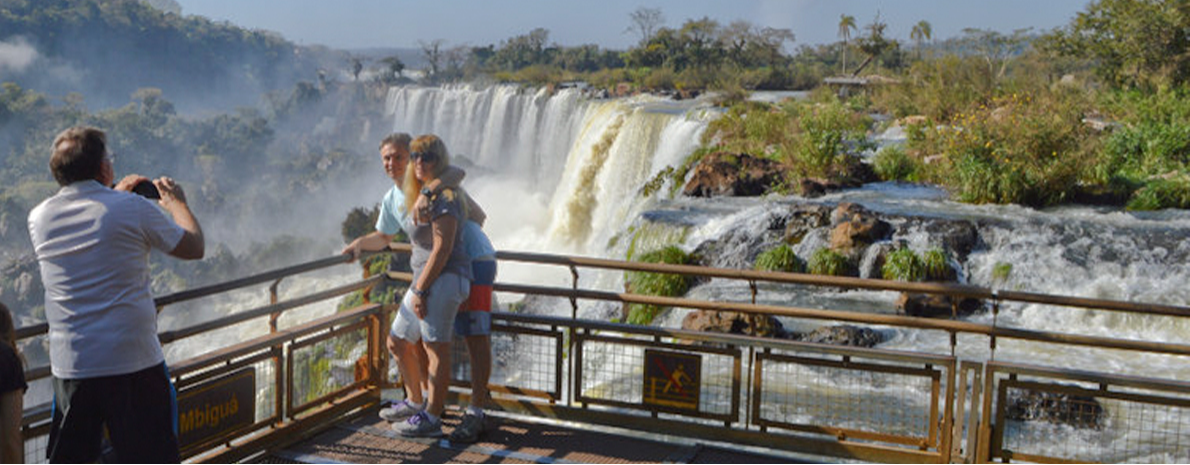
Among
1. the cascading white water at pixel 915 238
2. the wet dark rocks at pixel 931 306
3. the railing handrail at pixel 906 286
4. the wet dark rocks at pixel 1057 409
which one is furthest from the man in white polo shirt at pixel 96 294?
the wet dark rocks at pixel 931 306

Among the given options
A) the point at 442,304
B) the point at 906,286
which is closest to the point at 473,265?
the point at 442,304

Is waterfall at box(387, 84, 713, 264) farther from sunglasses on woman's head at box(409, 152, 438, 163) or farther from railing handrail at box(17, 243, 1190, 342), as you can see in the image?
sunglasses on woman's head at box(409, 152, 438, 163)

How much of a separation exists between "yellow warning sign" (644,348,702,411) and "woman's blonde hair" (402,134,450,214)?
1.38 m

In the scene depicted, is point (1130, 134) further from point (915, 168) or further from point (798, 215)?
point (798, 215)

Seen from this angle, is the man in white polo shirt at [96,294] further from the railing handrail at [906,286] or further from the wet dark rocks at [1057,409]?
the wet dark rocks at [1057,409]

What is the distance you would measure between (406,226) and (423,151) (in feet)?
1.52

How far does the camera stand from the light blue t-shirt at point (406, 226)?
4.94m

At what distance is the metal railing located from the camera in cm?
456

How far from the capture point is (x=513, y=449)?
502 centimetres

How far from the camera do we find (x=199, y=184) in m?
68.6

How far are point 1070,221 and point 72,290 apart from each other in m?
12.0

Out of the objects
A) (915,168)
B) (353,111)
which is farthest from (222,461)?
(353,111)

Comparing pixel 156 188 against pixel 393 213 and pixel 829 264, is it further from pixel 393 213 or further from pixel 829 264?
pixel 829 264

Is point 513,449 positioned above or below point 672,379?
below
